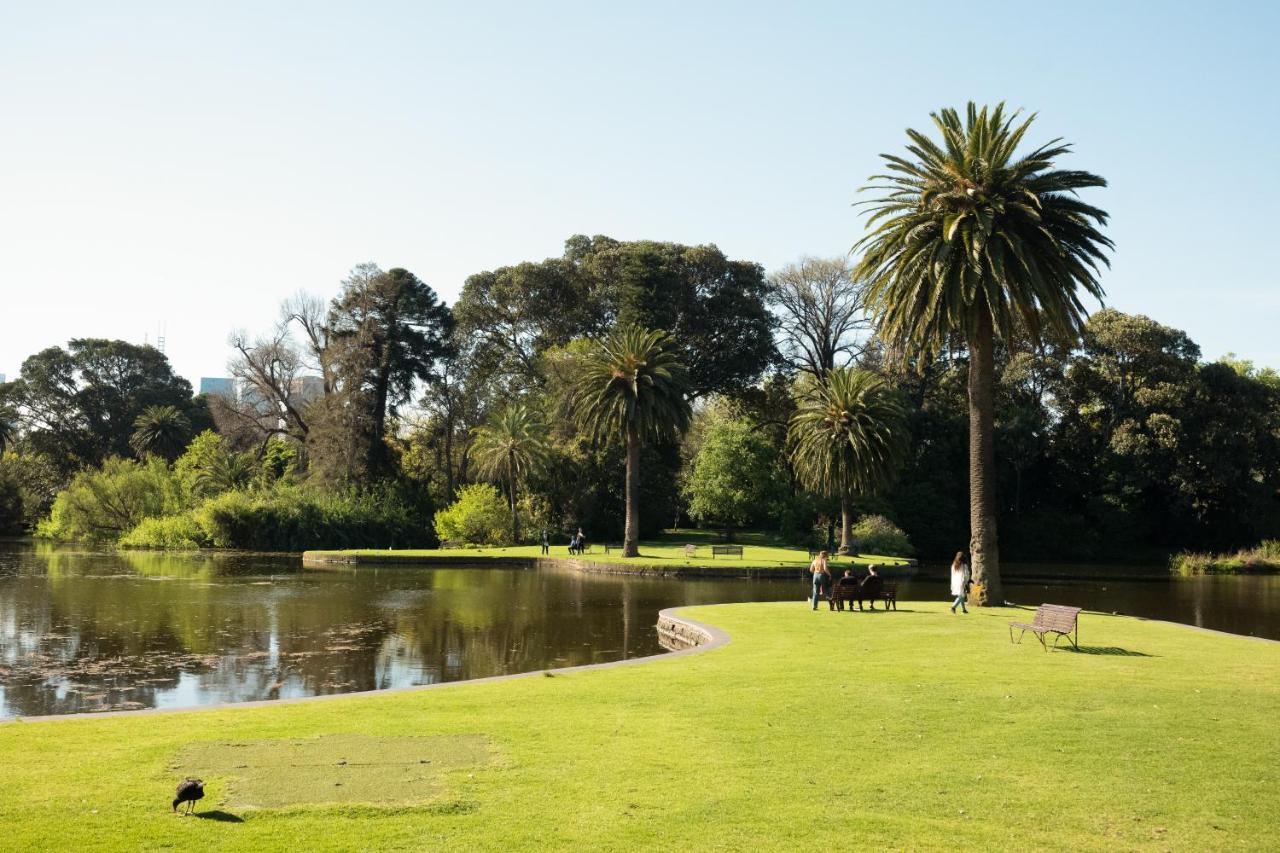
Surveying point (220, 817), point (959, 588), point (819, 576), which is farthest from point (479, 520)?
point (220, 817)

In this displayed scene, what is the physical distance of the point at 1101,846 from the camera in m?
8.28

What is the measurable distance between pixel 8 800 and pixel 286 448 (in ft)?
236

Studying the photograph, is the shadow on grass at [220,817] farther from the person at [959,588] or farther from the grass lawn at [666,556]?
the grass lawn at [666,556]

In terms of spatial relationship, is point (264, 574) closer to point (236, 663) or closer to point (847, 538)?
point (236, 663)

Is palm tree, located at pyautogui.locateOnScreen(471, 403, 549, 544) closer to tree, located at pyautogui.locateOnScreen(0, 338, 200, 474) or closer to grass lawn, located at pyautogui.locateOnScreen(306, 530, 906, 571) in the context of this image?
grass lawn, located at pyautogui.locateOnScreen(306, 530, 906, 571)

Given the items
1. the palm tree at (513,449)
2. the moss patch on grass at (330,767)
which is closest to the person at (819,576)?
the moss patch on grass at (330,767)

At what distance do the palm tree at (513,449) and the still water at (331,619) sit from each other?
15141 mm

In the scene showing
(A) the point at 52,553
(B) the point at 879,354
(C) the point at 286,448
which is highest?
(B) the point at 879,354

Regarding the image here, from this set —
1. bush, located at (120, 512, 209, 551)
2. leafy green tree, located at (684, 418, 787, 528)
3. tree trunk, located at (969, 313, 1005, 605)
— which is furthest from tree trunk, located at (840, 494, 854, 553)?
bush, located at (120, 512, 209, 551)

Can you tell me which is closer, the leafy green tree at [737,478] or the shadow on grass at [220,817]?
the shadow on grass at [220,817]

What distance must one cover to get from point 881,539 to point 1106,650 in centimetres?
4137

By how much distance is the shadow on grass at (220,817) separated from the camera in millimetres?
8430

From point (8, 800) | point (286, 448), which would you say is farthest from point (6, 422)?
point (8, 800)

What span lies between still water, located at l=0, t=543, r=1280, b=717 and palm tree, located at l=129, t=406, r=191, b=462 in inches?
1528
